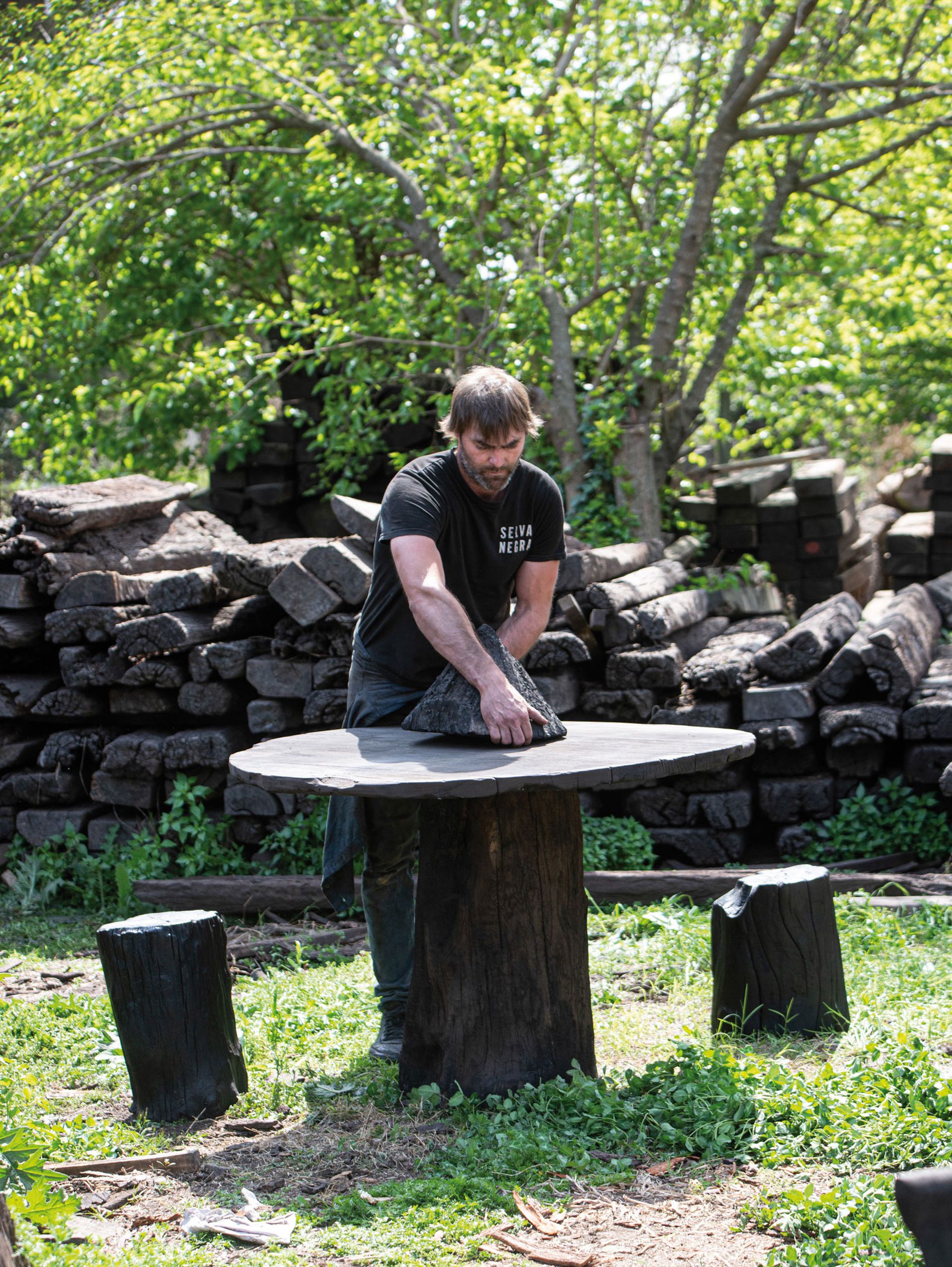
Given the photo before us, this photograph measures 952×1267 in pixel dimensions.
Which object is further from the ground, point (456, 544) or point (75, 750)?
point (456, 544)

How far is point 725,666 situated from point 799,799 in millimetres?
845

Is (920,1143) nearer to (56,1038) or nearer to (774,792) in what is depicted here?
(56,1038)

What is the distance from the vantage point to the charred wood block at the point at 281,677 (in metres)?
6.79

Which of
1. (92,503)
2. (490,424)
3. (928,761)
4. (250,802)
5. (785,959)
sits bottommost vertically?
(785,959)

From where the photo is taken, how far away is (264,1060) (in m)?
4.25

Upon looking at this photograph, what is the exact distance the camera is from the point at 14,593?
732 cm

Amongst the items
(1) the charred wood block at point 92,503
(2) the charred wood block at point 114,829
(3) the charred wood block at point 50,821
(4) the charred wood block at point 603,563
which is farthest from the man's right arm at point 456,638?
(1) the charred wood block at point 92,503

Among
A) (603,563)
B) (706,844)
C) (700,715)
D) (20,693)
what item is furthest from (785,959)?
(20,693)

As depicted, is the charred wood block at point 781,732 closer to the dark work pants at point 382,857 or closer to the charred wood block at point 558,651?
the charred wood block at point 558,651

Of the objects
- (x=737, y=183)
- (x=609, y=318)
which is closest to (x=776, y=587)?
(x=609, y=318)

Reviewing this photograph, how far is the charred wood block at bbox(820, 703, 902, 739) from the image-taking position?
6328 millimetres

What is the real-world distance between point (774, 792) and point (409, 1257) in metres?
4.22

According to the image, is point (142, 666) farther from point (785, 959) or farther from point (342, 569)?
point (785, 959)

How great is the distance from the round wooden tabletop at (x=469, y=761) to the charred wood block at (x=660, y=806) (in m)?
2.67
